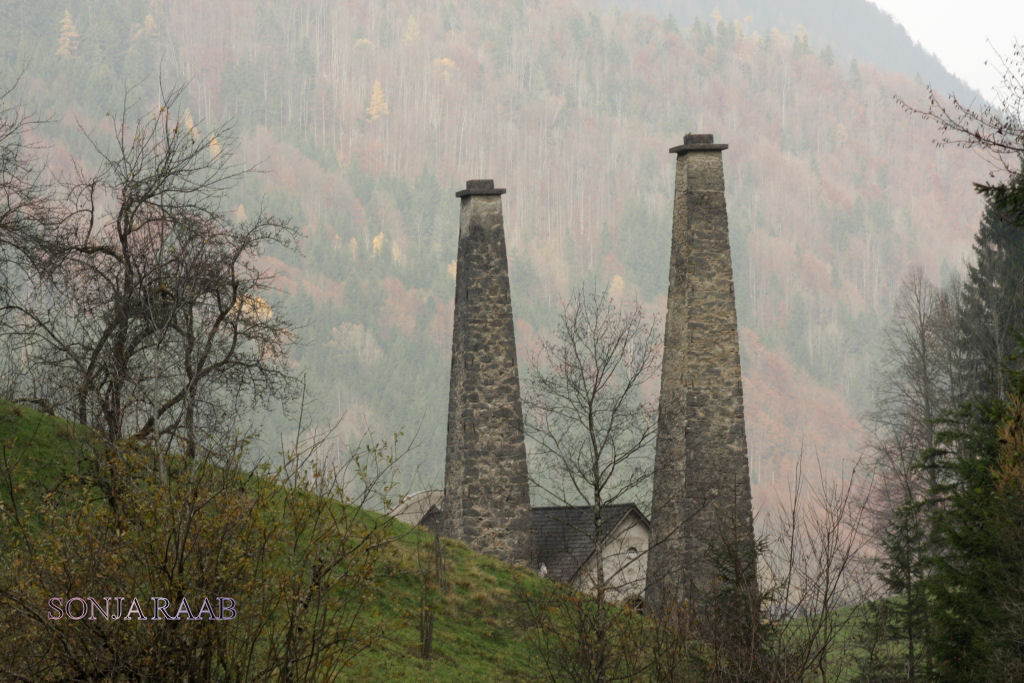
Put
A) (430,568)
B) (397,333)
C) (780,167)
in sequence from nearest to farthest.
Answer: (430,568) < (397,333) < (780,167)

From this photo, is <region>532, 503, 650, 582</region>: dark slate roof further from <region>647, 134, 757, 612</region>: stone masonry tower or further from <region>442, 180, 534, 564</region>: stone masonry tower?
<region>647, 134, 757, 612</region>: stone masonry tower

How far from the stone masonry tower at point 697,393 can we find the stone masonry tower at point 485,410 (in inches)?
110

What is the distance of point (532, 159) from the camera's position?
17150cm

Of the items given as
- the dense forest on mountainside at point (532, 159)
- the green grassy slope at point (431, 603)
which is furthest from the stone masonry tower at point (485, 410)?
the dense forest on mountainside at point (532, 159)

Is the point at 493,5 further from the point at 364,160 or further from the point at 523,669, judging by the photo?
the point at 523,669

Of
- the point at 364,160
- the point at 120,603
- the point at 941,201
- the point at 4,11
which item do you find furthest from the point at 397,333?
the point at 120,603

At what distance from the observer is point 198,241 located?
20.9 metres

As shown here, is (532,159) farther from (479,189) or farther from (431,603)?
(431,603)

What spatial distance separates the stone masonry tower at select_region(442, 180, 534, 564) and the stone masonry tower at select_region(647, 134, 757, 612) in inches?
110

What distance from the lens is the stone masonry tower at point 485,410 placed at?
24.1m

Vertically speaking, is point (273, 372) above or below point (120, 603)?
above

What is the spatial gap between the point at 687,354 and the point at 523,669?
24.8 ft

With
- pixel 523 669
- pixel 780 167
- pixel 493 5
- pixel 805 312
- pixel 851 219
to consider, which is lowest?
pixel 523 669

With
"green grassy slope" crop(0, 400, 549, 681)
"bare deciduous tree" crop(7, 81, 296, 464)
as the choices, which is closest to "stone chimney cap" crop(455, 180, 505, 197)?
"bare deciduous tree" crop(7, 81, 296, 464)
